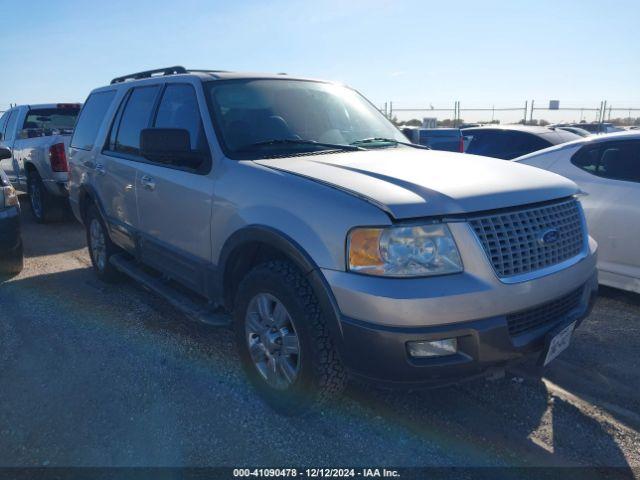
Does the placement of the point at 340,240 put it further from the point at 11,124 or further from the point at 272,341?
the point at 11,124

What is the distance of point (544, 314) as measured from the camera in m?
2.73

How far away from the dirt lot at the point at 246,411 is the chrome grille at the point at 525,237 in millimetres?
635

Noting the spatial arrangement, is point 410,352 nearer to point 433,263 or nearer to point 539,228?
point 433,263

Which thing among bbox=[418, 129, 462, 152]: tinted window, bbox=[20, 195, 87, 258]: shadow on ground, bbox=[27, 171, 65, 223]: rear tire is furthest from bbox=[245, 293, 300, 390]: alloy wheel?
bbox=[418, 129, 462, 152]: tinted window

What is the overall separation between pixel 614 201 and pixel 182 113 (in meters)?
3.69

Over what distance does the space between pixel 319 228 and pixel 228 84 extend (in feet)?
5.61

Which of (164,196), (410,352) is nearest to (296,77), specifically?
(164,196)

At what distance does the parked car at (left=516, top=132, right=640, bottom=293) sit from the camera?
4.51 meters

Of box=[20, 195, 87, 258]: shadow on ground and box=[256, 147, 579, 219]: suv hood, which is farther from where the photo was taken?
box=[20, 195, 87, 258]: shadow on ground

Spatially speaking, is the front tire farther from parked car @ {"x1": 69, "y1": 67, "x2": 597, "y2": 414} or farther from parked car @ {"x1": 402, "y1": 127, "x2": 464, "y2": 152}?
parked car @ {"x1": 402, "y1": 127, "x2": 464, "y2": 152}

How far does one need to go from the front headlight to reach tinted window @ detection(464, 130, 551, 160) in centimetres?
674

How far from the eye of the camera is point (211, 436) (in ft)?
9.53

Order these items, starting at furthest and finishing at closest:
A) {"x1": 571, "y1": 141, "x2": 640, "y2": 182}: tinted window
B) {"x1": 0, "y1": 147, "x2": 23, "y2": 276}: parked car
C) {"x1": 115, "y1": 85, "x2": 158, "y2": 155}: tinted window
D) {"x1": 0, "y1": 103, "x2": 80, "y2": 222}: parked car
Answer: {"x1": 0, "y1": 103, "x2": 80, "y2": 222}: parked car < {"x1": 0, "y1": 147, "x2": 23, "y2": 276}: parked car < {"x1": 571, "y1": 141, "x2": 640, "y2": 182}: tinted window < {"x1": 115, "y1": 85, "x2": 158, "y2": 155}: tinted window

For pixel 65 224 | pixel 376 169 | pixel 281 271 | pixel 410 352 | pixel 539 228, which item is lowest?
pixel 65 224
